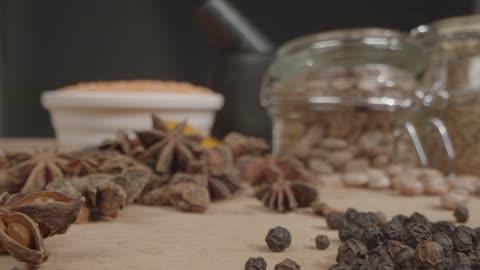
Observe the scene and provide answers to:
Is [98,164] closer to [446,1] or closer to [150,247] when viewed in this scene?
[150,247]

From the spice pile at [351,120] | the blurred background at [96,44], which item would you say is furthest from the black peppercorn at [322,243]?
the blurred background at [96,44]

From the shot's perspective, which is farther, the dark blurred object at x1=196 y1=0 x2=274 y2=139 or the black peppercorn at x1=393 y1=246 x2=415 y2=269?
the dark blurred object at x1=196 y1=0 x2=274 y2=139

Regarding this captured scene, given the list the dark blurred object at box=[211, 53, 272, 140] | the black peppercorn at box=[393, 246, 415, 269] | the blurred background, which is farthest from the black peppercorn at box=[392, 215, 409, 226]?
the blurred background

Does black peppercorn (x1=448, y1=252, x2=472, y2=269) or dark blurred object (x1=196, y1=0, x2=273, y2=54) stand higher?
dark blurred object (x1=196, y1=0, x2=273, y2=54)

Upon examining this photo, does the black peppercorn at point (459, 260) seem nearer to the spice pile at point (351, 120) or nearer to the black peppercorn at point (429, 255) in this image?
the black peppercorn at point (429, 255)

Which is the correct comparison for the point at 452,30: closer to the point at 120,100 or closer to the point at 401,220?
the point at 401,220

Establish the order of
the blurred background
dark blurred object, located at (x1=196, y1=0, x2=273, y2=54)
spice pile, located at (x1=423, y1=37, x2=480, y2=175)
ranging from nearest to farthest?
spice pile, located at (x1=423, y1=37, x2=480, y2=175), dark blurred object, located at (x1=196, y1=0, x2=273, y2=54), the blurred background

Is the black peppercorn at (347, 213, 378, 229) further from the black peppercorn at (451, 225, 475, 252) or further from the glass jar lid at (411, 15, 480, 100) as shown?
the glass jar lid at (411, 15, 480, 100)
